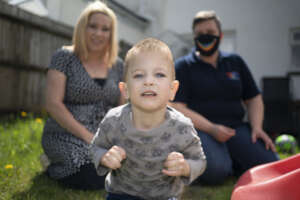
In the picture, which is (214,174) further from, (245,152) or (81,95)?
(81,95)

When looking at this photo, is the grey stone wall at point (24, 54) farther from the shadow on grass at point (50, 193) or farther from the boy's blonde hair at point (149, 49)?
the boy's blonde hair at point (149, 49)

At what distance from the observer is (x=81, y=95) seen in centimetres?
256

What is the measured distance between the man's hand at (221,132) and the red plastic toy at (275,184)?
1.66 feet

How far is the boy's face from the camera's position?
1405 millimetres

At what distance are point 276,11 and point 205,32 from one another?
19.8 ft

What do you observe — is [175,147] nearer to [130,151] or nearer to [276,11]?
[130,151]

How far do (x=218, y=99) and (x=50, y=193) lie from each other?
1734mm

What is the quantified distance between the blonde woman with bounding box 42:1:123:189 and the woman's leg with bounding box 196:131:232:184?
0.91 metres

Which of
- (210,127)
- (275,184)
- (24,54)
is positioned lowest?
(275,184)

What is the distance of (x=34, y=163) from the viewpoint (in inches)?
107

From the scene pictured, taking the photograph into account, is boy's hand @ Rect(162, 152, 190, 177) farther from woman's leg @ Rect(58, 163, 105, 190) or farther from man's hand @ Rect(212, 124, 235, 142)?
man's hand @ Rect(212, 124, 235, 142)

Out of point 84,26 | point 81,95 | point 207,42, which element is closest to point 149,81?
point 81,95

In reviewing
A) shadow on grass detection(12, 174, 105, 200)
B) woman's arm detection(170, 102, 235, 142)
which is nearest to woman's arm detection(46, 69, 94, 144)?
shadow on grass detection(12, 174, 105, 200)

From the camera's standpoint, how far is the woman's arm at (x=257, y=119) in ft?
9.76
